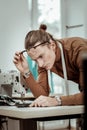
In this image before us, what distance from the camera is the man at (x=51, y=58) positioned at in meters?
1.71

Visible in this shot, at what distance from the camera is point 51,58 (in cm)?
193

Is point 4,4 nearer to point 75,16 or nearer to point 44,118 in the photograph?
point 75,16

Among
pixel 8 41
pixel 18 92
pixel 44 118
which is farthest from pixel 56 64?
pixel 8 41

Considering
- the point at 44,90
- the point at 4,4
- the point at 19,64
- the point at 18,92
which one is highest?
the point at 4,4

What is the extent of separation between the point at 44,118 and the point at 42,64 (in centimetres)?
48

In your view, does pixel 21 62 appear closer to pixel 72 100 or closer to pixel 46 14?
pixel 72 100

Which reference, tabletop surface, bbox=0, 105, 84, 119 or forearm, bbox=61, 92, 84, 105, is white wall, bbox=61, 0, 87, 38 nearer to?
forearm, bbox=61, 92, 84, 105

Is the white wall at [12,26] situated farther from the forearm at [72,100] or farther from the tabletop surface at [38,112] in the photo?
the tabletop surface at [38,112]

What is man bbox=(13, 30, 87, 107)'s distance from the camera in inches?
67.2

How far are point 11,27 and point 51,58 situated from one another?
3.78 meters

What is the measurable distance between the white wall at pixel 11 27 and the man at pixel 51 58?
11.2ft

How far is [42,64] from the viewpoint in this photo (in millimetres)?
1895

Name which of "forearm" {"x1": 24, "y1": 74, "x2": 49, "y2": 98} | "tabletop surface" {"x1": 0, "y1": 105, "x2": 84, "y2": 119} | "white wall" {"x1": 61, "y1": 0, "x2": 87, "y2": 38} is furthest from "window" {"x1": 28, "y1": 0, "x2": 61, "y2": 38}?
"tabletop surface" {"x1": 0, "y1": 105, "x2": 84, "y2": 119}

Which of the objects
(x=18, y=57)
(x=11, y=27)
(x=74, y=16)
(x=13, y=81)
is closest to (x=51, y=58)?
(x=18, y=57)
